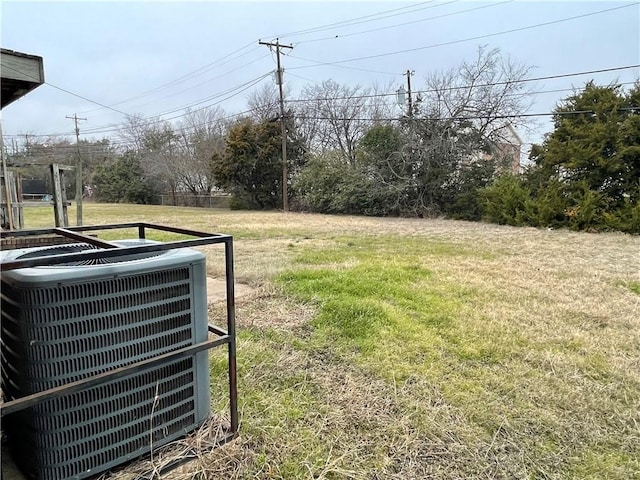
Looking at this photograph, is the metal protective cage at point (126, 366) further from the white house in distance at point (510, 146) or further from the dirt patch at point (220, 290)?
the white house in distance at point (510, 146)

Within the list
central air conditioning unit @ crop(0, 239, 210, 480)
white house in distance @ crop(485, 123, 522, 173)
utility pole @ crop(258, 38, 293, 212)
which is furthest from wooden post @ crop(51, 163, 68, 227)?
white house in distance @ crop(485, 123, 522, 173)

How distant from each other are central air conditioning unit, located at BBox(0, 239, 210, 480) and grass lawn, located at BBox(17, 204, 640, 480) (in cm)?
17

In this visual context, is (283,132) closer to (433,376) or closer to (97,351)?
(433,376)

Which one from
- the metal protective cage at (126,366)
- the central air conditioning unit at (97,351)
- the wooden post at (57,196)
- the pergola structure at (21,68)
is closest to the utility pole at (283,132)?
the wooden post at (57,196)

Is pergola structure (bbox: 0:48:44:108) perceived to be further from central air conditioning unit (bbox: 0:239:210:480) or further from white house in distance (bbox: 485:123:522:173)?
white house in distance (bbox: 485:123:522:173)

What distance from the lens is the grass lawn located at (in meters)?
1.47

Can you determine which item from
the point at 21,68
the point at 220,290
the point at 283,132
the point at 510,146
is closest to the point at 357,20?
the point at 283,132

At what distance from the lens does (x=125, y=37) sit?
789 centimetres

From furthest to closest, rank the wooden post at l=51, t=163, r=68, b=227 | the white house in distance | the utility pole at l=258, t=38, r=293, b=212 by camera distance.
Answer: the utility pole at l=258, t=38, r=293, b=212
the white house in distance
the wooden post at l=51, t=163, r=68, b=227

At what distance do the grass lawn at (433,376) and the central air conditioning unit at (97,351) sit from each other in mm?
168

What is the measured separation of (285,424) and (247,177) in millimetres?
17206

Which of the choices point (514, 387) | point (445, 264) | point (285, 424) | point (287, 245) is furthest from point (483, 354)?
point (287, 245)

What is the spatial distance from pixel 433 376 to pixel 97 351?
1641 mm

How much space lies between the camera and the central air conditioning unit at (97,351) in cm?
104
